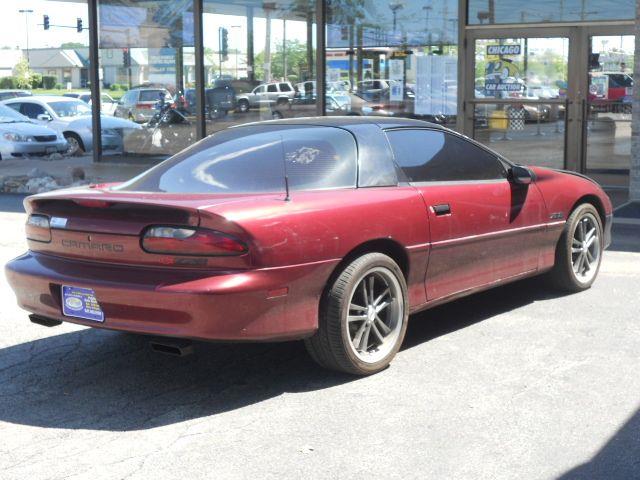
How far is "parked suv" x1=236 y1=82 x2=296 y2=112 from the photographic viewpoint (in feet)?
53.8

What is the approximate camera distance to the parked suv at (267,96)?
Answer: 1639 cm

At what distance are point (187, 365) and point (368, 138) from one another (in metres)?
1.79

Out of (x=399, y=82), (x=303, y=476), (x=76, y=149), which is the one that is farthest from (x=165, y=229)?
(x=76, y=149)

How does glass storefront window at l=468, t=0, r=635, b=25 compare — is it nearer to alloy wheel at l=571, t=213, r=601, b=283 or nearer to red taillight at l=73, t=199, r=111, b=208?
alloy wheel at l=571, t=213, r=601, b=283

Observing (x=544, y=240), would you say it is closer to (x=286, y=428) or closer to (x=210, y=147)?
(x=210, y=147)

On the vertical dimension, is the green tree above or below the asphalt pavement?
above

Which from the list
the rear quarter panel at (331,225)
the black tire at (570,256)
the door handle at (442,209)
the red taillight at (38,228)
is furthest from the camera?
the black tire at (570,256)

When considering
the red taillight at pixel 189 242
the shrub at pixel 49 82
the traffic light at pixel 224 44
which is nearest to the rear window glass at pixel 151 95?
the traffic light at pixel 224 44

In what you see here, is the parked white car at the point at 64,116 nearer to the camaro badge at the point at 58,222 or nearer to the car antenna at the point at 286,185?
the camaro badge at the point at 58,222

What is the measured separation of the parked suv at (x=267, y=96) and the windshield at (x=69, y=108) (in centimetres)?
934

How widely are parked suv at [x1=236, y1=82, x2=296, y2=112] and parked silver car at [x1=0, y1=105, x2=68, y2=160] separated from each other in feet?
20.6

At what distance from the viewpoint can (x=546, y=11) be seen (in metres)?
14.2

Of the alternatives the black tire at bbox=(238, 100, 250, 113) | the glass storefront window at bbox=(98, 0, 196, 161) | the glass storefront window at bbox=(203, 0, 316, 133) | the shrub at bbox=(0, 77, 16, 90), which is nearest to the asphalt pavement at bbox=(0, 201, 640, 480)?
the glass storefront window at bbox=(203, 0, 316, 133)

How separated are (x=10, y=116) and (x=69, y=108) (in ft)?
9.32
